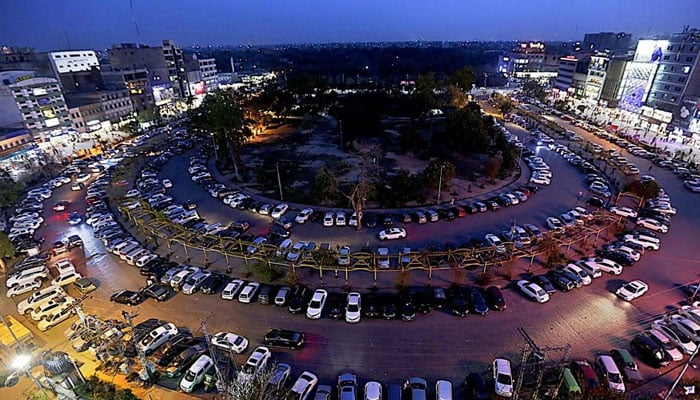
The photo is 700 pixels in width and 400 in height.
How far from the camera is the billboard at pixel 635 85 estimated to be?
60844 millimetres

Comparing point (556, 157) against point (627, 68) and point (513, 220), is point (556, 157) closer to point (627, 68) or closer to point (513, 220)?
point (513, 220)

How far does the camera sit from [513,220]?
3000 centimetres

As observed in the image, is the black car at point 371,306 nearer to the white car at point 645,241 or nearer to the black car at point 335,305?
the black car at point 335,305

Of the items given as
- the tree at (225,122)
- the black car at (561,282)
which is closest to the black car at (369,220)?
the black car at (561,282)

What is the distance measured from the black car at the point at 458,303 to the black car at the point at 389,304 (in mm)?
3288

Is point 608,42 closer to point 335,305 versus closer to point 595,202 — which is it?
point 595,202

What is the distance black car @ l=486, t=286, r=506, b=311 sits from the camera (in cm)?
2006

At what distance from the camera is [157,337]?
1845cm

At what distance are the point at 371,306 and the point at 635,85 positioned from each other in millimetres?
72749

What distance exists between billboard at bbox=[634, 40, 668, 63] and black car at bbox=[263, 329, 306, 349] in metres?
75.6

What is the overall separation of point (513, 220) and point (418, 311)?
15.0 metres

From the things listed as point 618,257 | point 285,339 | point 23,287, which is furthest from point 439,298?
point 23,287

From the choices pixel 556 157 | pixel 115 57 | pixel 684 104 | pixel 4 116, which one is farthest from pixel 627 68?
pixel 115 57

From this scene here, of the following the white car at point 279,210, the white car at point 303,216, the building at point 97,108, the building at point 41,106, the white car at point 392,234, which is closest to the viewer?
the white car at point 392,234
